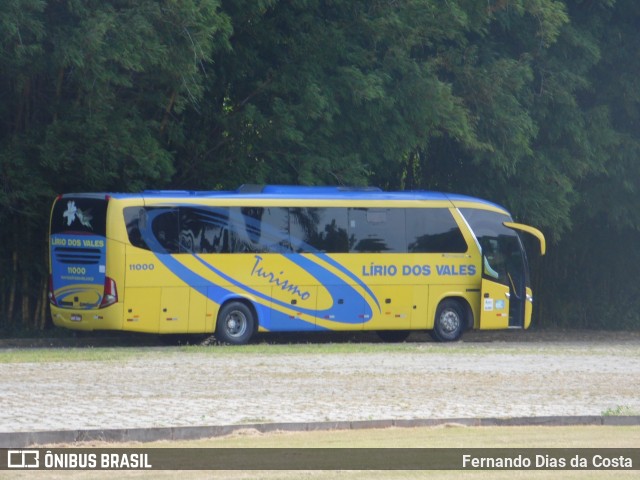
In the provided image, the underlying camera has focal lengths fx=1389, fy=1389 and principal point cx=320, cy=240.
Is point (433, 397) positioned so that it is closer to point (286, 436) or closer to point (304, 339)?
point (286, 436)

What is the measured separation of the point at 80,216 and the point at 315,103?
5.89 metres

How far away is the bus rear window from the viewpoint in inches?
1038

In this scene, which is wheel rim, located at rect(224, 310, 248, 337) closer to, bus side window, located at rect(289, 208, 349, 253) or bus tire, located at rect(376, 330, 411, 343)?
bus side window, located at rect(289, 208, 349, 253)

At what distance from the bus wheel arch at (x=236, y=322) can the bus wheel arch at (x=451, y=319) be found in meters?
4.22

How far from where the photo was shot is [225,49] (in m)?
29.0

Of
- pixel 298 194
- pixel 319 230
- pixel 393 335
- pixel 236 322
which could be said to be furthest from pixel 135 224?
pixel 393 335

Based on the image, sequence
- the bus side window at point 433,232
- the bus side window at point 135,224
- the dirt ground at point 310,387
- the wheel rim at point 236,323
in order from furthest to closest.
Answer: the bus side window at point 433,232, the wheel rim at point 236,323, the bus side window at point 135,224, the dirt ground at point 310,387

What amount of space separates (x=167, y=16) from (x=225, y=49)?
118 inches

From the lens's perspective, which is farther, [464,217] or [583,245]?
[583,245]

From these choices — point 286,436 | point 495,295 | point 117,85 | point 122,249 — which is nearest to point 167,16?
point 117,85

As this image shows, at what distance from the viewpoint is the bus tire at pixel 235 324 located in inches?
1070

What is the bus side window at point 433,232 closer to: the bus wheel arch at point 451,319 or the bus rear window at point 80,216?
the bus wheel arch at point 451,319

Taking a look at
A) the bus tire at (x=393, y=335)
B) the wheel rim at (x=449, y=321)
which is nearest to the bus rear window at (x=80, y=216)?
the bus tire at (x=393, y=335)

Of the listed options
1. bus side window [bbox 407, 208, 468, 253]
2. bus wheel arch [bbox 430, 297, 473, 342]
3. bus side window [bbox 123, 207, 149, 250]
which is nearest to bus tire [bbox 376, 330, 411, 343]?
bus wheel arch [bbox 430, 297, 473, 342]
